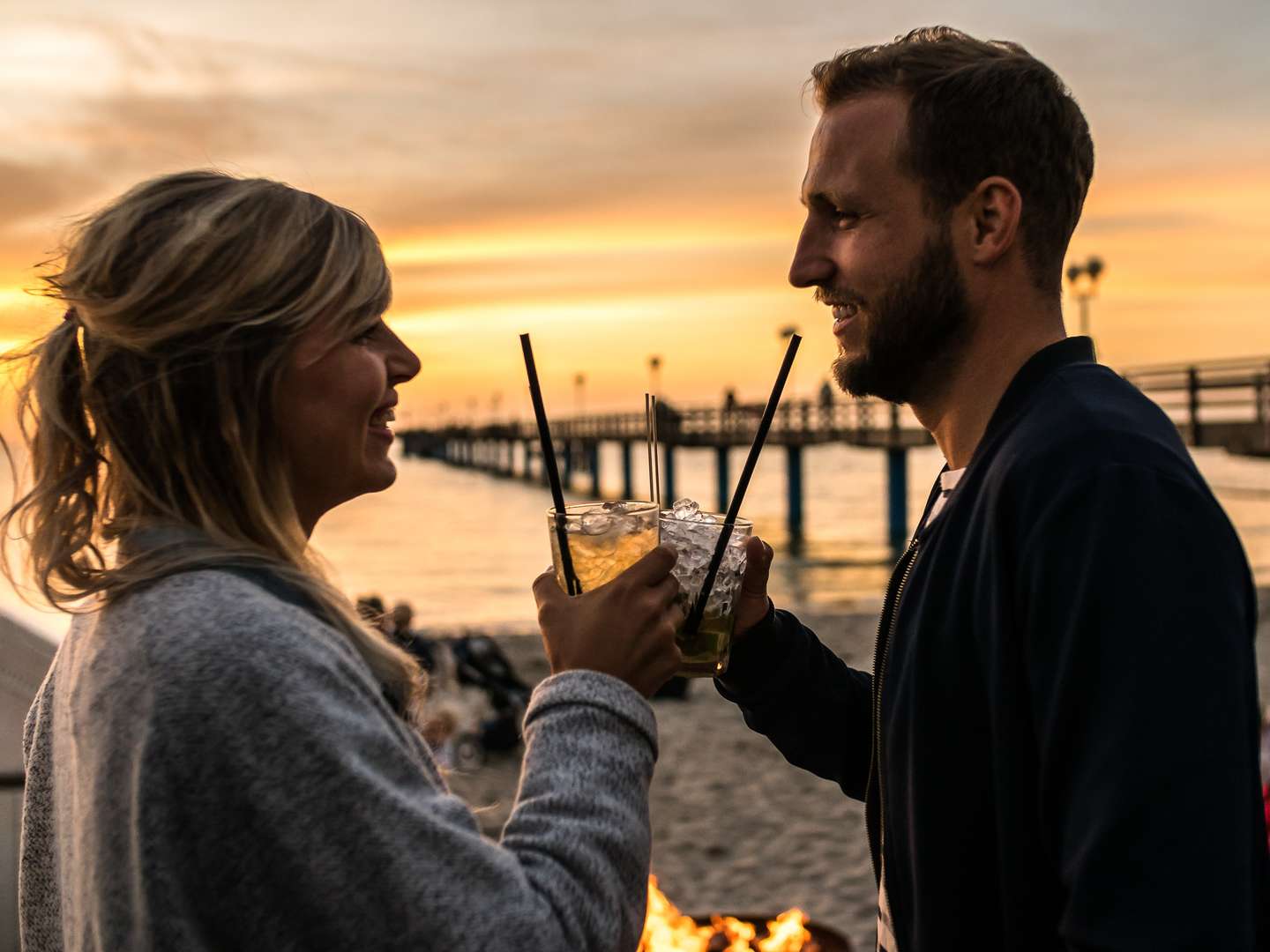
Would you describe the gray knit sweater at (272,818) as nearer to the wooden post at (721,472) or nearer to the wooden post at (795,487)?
the wooden post at (795,487)

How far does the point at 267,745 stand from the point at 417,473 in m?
113

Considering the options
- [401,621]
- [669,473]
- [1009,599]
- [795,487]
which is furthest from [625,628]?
[669,473]

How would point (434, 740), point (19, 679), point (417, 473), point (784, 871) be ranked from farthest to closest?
point (417, 473) → point (434, 740) → point (784, 871) → point (19, 679)

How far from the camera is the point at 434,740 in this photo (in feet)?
29.2

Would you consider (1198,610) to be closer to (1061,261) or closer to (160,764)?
(1061,261)

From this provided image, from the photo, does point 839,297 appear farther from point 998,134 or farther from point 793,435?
point 793,435

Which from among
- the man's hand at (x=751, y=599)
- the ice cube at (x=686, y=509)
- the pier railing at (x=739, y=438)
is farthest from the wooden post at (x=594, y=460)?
the ice cube at (x=686, y=509)

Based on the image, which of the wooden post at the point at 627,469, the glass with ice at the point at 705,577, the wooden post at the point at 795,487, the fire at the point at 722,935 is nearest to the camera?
the glass with ice at the point at 705,577

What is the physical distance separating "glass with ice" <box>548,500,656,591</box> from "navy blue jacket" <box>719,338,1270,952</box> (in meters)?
0.38

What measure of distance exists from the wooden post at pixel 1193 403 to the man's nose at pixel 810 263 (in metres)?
24.2

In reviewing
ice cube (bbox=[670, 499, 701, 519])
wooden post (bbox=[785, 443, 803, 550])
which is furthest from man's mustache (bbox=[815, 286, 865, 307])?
wooden post (bbox=[785, 443, 803, 550])

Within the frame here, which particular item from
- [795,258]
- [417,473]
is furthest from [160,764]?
[417,473]

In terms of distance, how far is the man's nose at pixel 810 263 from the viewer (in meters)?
1.96

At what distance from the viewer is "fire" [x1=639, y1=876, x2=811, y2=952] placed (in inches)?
165
